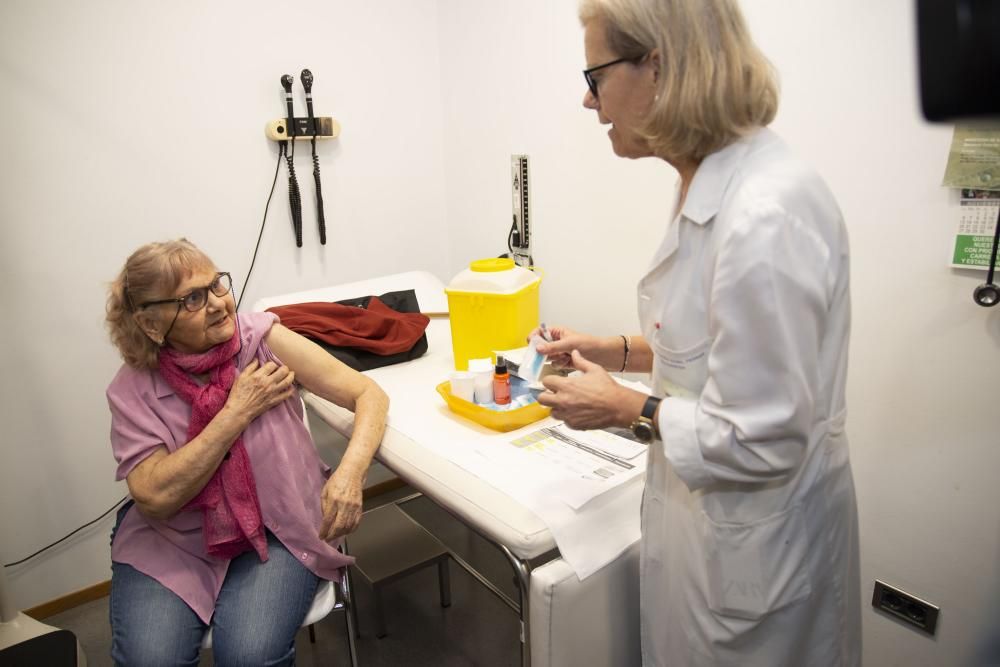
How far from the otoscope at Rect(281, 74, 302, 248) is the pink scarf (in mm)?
1125

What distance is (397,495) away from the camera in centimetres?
299

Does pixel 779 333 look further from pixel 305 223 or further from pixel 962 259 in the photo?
pixel 305 223

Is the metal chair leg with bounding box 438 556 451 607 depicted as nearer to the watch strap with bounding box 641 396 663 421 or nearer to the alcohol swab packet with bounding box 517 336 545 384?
the alcohol swab packet with bounding box 517 336 545 384

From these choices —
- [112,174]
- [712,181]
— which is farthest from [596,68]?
[112,174]

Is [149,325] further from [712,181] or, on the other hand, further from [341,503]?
[712,181]

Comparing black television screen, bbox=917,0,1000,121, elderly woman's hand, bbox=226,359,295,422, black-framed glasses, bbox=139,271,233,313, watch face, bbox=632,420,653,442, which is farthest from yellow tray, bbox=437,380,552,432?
black television screen, bbox=917,0,1000,121

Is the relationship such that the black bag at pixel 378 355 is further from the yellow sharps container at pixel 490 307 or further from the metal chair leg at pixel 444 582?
the metal chair leg at pixel 444 582

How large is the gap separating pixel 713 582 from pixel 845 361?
40cm

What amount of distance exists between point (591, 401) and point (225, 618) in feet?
3.23

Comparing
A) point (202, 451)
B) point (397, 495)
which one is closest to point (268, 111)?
point (202, 451)

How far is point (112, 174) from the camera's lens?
2.12 meters

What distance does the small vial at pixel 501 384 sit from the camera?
1.57 metres

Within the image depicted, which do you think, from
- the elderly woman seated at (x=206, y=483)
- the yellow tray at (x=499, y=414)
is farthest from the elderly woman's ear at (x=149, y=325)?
the yellow tray at (x=499, y=414)

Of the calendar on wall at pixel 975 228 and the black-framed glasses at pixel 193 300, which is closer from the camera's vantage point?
the calendar on wall at pixel 975 228
